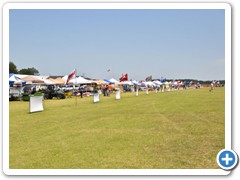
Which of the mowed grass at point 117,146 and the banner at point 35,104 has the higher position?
the banner at point 35,104

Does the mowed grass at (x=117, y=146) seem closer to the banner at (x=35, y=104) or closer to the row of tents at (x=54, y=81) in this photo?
the banner at (x=35, y=104)

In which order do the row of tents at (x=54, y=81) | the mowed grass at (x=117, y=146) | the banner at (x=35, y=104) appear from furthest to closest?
the row of tents at (x=54, y=81)
the banner at (x=35, y=104)
the mowed grass at (x=117, y=146)
